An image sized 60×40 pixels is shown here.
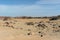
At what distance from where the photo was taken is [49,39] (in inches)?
726

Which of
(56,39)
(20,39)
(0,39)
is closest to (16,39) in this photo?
(20,39)

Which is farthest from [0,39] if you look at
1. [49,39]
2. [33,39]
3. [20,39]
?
[49,39]

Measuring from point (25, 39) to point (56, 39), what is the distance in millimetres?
3178

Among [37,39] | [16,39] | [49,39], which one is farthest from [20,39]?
[49,39]

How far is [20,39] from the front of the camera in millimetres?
18562

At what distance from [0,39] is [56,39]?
5.66 metres

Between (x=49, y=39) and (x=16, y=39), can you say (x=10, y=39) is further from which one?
(x=49, y=39)

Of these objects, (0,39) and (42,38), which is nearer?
(0,39)

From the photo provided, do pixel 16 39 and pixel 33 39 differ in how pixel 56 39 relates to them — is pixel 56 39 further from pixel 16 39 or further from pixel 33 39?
pixel 16 39

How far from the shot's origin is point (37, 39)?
60.7 ft

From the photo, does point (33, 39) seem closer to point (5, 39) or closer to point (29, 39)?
point (29, 39)

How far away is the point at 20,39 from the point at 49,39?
9.68 feet

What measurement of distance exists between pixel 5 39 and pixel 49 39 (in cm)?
444

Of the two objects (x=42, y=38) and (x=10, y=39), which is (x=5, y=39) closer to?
(x=10, y=39)
